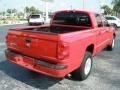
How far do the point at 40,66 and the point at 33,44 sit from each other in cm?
55

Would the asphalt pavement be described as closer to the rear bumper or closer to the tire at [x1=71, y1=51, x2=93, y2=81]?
the tire at [x1=71, y1=51, x2=93, y2=81]

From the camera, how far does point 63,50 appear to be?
5254mm

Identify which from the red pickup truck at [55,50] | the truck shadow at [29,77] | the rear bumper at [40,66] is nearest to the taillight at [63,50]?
the red pickup truck at [55,50]

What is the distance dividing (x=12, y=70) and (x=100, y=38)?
2.99 m

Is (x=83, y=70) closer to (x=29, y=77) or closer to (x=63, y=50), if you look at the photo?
(x=63, y=50)

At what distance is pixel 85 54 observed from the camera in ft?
21.3

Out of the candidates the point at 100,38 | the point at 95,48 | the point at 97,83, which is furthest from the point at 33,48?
the point at 100,38

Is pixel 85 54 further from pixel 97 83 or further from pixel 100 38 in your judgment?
pixel 100 38

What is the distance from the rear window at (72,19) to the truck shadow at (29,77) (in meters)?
2.15

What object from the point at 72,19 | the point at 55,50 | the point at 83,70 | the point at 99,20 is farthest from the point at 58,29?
the point at 55,50

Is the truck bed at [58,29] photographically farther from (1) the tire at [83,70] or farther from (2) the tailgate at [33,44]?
(2) the tailgate at [33,44]

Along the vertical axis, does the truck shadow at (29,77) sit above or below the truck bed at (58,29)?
below

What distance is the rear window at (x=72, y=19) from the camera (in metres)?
7.75

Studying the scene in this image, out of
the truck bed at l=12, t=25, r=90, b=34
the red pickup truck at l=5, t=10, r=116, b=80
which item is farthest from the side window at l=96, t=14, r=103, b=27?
the truck bed at l=12, t=25, r=90, b=34
